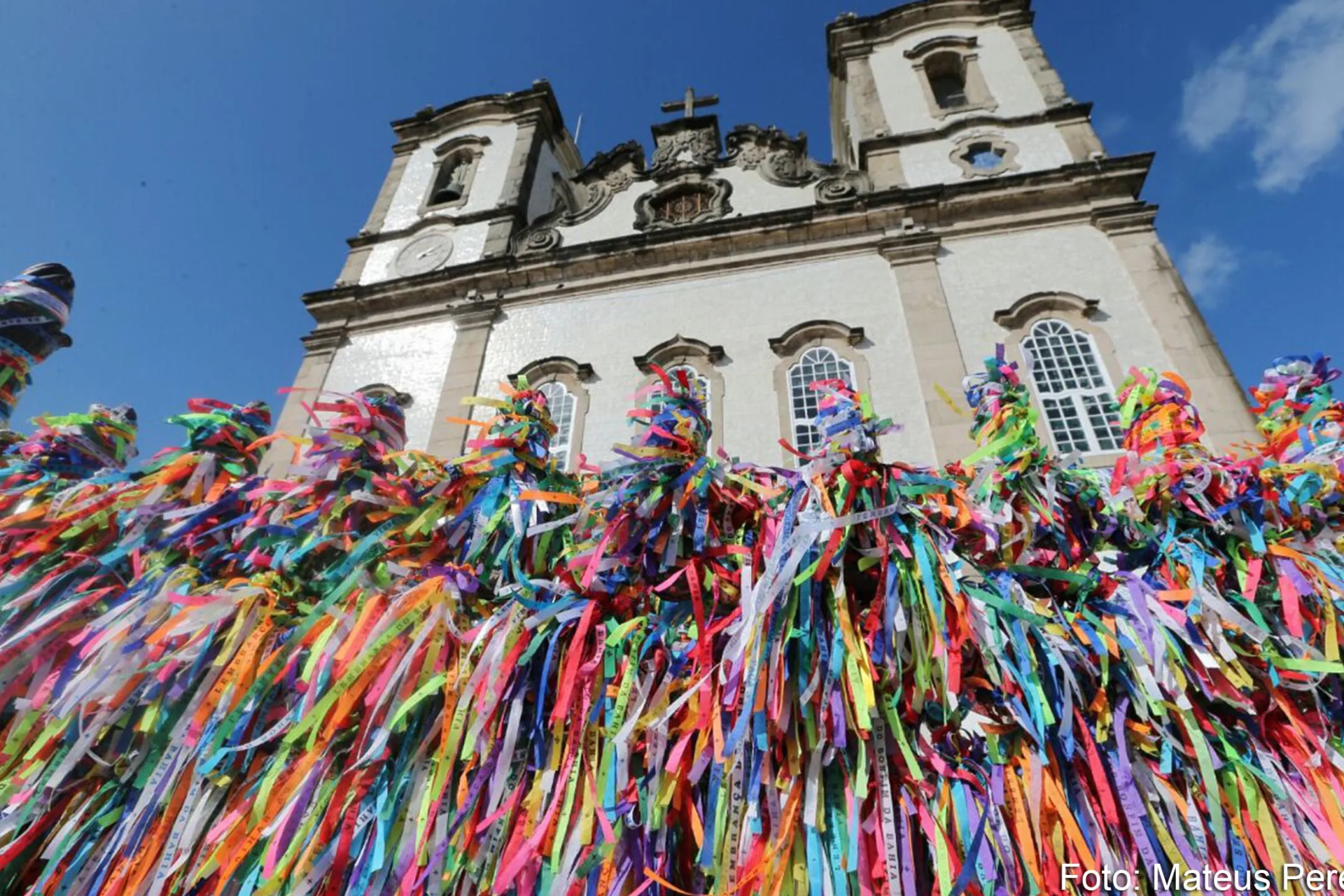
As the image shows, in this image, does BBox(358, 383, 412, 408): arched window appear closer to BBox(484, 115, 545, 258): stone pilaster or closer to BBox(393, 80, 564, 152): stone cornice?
BBox(484, 115, 545, 258): stone pilaster

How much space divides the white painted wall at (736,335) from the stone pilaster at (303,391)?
9.37ft

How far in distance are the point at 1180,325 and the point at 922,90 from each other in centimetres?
737

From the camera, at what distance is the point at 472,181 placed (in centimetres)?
1388

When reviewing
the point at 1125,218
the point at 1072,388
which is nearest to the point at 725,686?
the point at 1072,388

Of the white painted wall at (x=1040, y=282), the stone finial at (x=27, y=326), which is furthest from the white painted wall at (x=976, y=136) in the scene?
the stone finial at (x=27, y=326)

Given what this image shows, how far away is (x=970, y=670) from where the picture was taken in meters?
2.78

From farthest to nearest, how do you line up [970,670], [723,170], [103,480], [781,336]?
[723,170], [781,336], [103,480], [970,670]

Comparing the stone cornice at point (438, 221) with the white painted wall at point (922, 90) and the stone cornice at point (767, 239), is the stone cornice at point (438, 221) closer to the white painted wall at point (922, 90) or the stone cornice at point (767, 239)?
the stone cornice at point (767, 239)

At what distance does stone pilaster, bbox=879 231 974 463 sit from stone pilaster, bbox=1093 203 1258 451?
2.35m

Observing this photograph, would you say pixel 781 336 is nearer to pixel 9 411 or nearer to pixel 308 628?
pixel 308 628

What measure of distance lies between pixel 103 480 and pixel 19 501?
54cm

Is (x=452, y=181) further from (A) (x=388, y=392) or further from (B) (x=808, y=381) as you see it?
(B) (x=808, y=381)

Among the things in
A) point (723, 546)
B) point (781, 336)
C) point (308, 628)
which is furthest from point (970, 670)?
point (781, 336)

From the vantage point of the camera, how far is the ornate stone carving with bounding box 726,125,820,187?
39.0ft
